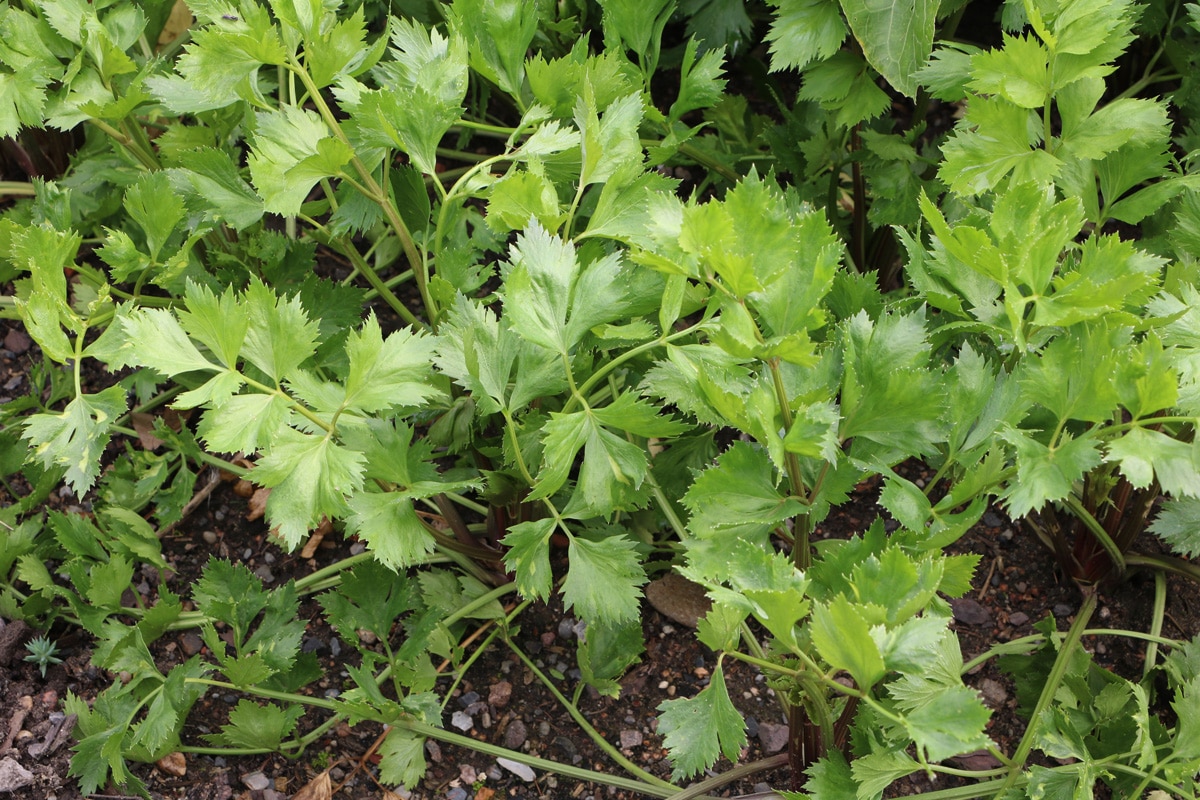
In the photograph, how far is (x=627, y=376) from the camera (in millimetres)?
1607

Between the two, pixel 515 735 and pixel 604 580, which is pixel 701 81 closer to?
pixel 604 580

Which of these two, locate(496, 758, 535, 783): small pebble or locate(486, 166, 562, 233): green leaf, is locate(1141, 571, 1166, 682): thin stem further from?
locate(486, 166, 562, 233): green leaf

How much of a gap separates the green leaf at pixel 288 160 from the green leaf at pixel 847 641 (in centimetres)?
74

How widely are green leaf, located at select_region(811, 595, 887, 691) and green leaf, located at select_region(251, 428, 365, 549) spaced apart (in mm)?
522

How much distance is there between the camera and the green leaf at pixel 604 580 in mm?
1351

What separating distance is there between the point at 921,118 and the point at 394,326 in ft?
3.25

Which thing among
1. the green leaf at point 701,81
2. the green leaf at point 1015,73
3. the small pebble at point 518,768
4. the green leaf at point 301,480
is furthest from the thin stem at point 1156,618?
the green leaf at point 301,480

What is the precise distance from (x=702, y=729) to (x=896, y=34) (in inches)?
41.0

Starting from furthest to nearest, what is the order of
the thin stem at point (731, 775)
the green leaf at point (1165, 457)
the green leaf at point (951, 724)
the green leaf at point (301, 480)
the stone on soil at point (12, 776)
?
the stone on soil at point (12, 776) < the thin stem at point (731, 775) < the green leaf at point (301, 480) < the green leaf at point (1165, 457) < the green leaf at point (951, 724)

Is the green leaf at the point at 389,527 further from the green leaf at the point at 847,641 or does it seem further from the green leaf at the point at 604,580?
the green leaf at the point at 847,641

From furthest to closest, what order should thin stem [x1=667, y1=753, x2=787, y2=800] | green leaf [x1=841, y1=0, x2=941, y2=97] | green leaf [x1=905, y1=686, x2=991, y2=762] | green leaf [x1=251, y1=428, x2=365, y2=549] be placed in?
1. green leaf [x1=841, y1=0, x2=941, y2=97]
2. thin stem [x1=667, y1=753, x2=787, y2=800]
3. green leaf [x1=251, y1=428, x2=365, y2=549]
4. green leaf [x1=905, y1=686, x2=991, y2=762]

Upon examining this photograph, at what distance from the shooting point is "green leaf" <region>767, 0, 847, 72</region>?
1.67 metres

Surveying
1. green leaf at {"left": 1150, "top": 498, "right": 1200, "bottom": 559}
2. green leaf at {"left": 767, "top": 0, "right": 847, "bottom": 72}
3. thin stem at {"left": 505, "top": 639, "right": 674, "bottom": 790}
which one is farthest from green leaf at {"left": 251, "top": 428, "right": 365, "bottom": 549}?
green leaf at {"left": 1150, "top": 498, "right": 1200, "bottom": 559}

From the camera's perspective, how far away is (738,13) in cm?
193
